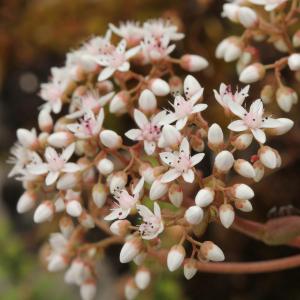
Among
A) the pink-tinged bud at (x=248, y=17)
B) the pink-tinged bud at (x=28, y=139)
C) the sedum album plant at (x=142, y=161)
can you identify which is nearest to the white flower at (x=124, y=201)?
the sedum album plant at (x=142, y=161)

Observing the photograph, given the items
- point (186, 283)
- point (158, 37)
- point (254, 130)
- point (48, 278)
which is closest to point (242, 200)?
point (254, 130)

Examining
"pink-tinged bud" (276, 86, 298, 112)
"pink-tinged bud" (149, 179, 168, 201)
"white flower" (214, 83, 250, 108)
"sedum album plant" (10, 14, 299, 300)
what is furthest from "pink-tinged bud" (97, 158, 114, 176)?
"pink-tinged bud" (276, 86, 298, 112)

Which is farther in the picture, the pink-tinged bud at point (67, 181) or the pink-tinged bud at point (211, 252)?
the pink-tinged bud at point (67, 181)

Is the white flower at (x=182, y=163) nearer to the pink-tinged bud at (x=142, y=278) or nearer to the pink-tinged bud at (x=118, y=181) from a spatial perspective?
the pink-tinged bud at (x=118, y=181)

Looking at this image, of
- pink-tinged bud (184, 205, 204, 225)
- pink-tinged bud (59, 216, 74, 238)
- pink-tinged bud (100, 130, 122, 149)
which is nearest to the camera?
pink-tinged bud (184, 205, 204, 225)

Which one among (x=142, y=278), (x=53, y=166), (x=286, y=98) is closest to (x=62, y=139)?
(x=53, y=166)

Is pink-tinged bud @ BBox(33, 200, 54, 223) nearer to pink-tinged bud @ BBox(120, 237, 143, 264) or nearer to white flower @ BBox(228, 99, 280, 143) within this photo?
pink-tinged bud @ BBox(120, 237, 143, 264)

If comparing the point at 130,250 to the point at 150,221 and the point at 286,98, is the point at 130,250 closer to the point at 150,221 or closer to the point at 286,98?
the point at 150,221
